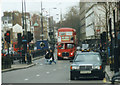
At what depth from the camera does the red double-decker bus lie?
143 feet

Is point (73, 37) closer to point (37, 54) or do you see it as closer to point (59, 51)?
point (59, 51)

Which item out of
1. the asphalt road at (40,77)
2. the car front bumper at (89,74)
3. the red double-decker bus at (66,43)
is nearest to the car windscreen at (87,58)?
the car front bumper at (89,74)

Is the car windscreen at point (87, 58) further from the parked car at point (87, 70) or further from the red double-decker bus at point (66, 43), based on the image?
the red double-decker bus at point (66, 43)

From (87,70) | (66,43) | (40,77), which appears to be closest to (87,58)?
(87,70)

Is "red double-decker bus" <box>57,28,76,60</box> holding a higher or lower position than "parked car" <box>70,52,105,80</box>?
higher

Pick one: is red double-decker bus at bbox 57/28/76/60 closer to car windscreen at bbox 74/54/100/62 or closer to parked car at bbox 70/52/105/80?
car windscreen at bbox 74/54/100/62

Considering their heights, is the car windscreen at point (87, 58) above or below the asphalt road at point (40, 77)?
above

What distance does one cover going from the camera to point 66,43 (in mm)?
44469

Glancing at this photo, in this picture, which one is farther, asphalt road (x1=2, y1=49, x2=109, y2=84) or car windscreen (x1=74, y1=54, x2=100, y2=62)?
car windscreen (x1=74, y1=54, x2=100, y2=62)

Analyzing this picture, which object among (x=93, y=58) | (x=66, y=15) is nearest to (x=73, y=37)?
(x=93, y=58)

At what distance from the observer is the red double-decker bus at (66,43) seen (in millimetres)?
43625

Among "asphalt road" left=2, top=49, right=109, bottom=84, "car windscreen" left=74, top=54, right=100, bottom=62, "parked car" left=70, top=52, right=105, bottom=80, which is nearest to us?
"parked car" left=70, top=52, right=105, bottom=80

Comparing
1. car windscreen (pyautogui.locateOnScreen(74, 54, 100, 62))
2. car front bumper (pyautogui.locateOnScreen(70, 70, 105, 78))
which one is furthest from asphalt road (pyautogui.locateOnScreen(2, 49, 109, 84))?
car windscreen (pyautogui.locateOnScreen(74, 54, 100, 62))

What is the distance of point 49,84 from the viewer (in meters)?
15.7
